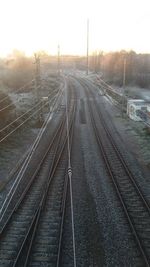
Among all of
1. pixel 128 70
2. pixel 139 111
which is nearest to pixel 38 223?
pixel 139 111

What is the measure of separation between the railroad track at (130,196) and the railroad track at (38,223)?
2.59 meters

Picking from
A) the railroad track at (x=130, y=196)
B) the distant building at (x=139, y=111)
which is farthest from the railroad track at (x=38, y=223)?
the distant building at (x=139, y=111)

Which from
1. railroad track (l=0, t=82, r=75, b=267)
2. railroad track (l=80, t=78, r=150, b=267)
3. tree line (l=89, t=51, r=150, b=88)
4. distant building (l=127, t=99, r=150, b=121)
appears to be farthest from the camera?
tree line (l=89, t=51, r=150, b=88)

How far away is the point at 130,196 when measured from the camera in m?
17.7

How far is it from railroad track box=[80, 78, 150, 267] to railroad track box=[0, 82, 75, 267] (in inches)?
102

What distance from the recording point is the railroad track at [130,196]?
13.2m

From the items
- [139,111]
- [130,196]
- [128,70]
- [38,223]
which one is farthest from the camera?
[128,70]

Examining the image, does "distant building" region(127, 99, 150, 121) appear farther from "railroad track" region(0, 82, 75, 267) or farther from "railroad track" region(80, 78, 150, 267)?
"railroad track" region(0, 82, 75, 267)

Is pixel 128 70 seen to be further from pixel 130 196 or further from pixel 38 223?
pixel 38 223

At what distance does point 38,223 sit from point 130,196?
492cm

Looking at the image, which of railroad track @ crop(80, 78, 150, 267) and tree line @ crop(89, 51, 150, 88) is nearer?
railroad track @ crop(80, 78, 150, 267)

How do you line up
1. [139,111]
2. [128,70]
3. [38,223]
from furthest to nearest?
[128,70], [139,111], [38,223]

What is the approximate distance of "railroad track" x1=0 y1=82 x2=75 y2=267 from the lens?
12.4m

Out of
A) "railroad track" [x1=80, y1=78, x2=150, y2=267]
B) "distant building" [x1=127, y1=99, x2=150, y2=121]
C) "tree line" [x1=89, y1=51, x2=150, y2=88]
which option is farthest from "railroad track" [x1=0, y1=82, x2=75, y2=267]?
"tree line" [x1=89, y1=51, x2=150, y2=88]
